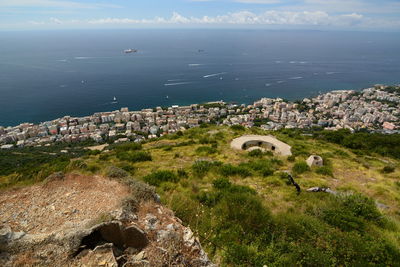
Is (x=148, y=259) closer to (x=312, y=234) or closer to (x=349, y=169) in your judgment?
(x=312, y=234)

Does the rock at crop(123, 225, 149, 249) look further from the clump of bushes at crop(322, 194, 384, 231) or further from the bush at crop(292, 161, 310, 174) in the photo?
the bush at crop(292, 161, 310, 174)

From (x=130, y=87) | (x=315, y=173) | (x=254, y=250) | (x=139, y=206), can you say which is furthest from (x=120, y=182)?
(x=130, y=87)

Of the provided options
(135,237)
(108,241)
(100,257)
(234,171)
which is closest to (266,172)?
(234,171)

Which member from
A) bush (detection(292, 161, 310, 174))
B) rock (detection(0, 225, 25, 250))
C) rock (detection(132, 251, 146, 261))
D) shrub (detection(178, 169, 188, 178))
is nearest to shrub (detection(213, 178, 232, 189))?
shrub (detection(178, 169, 188, 178))

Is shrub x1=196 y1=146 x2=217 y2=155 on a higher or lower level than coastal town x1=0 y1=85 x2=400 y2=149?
higher

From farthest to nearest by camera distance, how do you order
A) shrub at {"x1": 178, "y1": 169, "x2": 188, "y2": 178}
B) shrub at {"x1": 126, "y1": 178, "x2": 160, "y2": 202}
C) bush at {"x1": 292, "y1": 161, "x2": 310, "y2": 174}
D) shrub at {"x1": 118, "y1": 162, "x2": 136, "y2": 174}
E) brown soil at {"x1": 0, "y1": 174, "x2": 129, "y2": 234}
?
bush at {"x1": 292, "y1": 161, "x2": 310, "y2": 174} < shrub at {"x1": 118, "y1": 162, "x2": 136, "y2": 174} < shrub at {"x1": 178, "y1": 169, "x2": 188, "y2": 178} < shrub at {"x1": 126, "y1": 178, "x2": 160, "y2": 202} < brown soil at {"x1": 0, "y1": 174, "x2": 129, "y2": 234}

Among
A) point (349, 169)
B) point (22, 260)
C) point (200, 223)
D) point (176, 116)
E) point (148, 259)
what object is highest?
point (22, 260)
